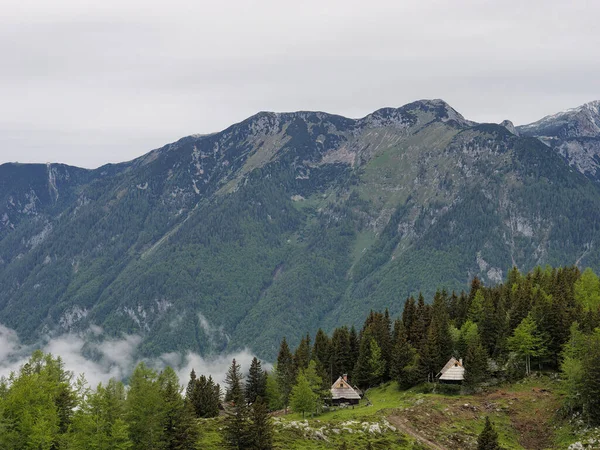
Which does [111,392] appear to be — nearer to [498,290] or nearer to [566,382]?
[566,382]

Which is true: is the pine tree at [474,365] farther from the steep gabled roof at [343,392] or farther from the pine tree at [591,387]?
the pine tree at [591,387]

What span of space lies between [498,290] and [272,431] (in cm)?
8401

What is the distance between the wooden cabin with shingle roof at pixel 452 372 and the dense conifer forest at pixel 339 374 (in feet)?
4.22

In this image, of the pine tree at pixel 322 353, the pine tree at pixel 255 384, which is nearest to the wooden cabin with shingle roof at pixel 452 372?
the pine tree at pixel 322 353

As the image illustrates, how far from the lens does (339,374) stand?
469 ft

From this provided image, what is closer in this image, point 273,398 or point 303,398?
point 303,398

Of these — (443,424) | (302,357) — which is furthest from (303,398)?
(302,357)

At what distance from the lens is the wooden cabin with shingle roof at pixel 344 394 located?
12294 centimetres

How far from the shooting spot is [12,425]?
8406 centimetres

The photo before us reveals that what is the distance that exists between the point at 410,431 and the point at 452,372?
77.9 feet

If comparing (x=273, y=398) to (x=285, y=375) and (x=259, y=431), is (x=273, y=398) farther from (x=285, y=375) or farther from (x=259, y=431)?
(x=259, y=431)

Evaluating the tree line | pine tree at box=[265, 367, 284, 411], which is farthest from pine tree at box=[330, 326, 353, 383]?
pine tree at box=[265, 367, 284, 411]

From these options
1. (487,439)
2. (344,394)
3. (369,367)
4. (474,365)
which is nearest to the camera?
(487,439)

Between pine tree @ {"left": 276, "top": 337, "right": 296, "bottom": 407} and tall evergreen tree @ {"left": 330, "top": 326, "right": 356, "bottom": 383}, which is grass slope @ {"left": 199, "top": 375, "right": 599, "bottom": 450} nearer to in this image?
pine tree @ {"left": 276, "top": 337, "right": 296, "bottom": 407}
